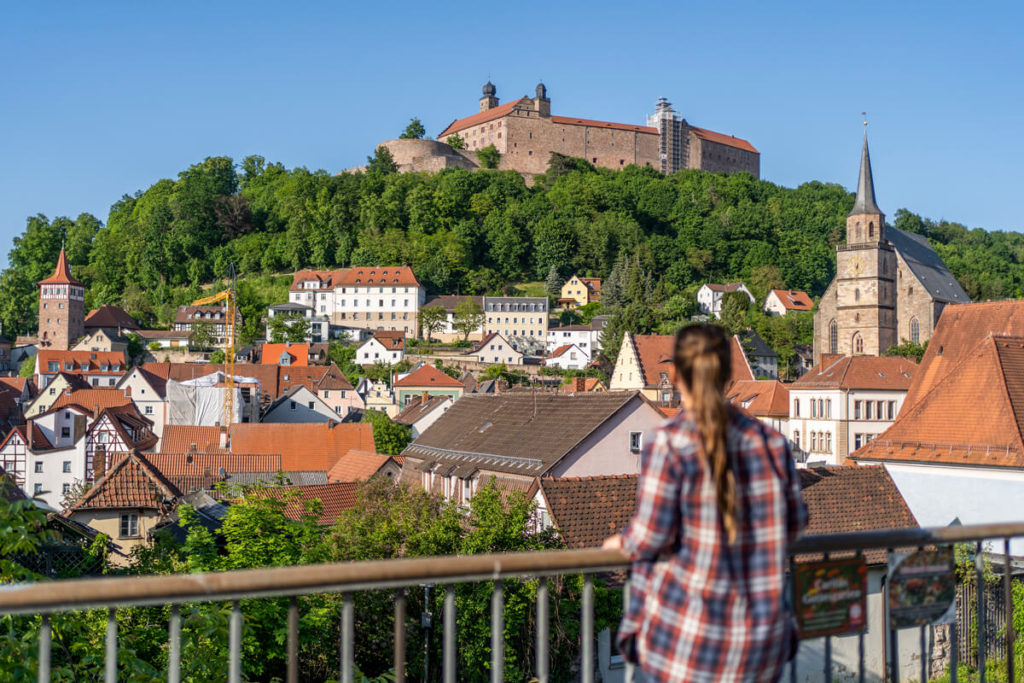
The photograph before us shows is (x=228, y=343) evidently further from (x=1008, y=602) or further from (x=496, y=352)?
(x=1008, y=602)

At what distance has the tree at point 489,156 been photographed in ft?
470

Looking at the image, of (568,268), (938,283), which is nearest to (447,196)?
(568,268)

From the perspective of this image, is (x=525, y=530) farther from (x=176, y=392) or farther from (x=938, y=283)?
(x=938, y=283)

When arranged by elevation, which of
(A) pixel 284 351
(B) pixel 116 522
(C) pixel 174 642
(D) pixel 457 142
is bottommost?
(B) pixel 116 522

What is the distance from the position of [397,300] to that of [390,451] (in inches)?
2339

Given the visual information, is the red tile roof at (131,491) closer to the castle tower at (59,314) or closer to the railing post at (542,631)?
the railing post at (542,631)

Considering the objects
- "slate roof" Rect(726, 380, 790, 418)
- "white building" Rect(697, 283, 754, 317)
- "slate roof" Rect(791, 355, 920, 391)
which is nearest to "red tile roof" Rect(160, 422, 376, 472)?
"slate roof" Rect(726, 380, 790, 418)

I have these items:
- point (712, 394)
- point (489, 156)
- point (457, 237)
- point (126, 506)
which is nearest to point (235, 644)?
point (712, 394)

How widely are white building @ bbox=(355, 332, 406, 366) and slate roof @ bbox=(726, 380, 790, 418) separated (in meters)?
44.1

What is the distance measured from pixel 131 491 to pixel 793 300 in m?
94.7

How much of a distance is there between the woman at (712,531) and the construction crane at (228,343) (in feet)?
144

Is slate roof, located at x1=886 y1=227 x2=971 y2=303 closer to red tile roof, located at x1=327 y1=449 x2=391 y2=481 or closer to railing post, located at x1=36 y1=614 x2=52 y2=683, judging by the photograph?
red tile roof, located at x1=327 y1=449 x2=391 y2=481

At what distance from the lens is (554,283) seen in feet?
387

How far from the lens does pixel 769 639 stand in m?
3.02
